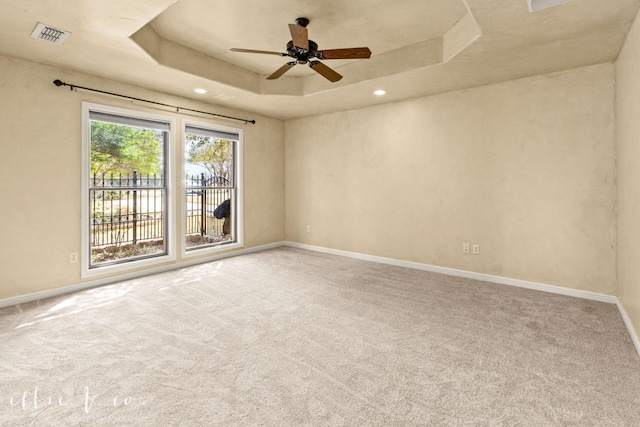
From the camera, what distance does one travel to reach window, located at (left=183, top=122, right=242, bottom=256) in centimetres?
496

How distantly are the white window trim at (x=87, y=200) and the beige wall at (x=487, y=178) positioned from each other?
2419 mm

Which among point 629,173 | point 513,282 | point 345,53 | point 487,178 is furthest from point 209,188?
point 629,173

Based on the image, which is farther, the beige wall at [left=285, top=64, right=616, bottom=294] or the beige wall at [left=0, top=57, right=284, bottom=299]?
the beige wall at [left=285, top=64, right=616, bottom=294]

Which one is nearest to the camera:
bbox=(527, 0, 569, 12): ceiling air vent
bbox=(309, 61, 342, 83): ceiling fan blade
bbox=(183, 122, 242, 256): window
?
bbox=(527, 0, 569, 12): ceiling air vent

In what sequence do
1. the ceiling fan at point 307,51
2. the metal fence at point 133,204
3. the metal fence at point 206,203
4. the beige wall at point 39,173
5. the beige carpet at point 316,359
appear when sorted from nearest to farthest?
the beige carpet at point 316,359, the ceiling fan at point 307,51, the beige wall at point 39,173, the metal fence at point 133,204, the metal fence at point 206,203

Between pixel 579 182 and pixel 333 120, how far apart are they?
351cm

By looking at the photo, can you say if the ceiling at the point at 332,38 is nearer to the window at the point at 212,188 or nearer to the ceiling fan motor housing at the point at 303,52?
the ceiling fan motor housing at the point at 303,52

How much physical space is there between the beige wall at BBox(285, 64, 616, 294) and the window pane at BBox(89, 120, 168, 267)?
2.61 metres

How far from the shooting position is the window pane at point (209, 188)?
4973 millimetres

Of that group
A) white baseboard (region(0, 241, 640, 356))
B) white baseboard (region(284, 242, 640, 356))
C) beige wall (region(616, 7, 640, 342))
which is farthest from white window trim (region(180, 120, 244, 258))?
beige wall (region(616, 7, 640, 342))

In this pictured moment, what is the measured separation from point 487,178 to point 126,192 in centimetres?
480

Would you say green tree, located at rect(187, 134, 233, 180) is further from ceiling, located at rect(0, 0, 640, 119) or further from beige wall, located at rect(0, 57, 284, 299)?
beige wall, located at rect(0, 57, 284, 299)

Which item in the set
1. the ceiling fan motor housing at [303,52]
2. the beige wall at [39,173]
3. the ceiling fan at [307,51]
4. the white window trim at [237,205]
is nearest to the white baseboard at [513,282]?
the white window trim at [237,205]

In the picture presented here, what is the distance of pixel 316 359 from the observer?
2.19 meters
